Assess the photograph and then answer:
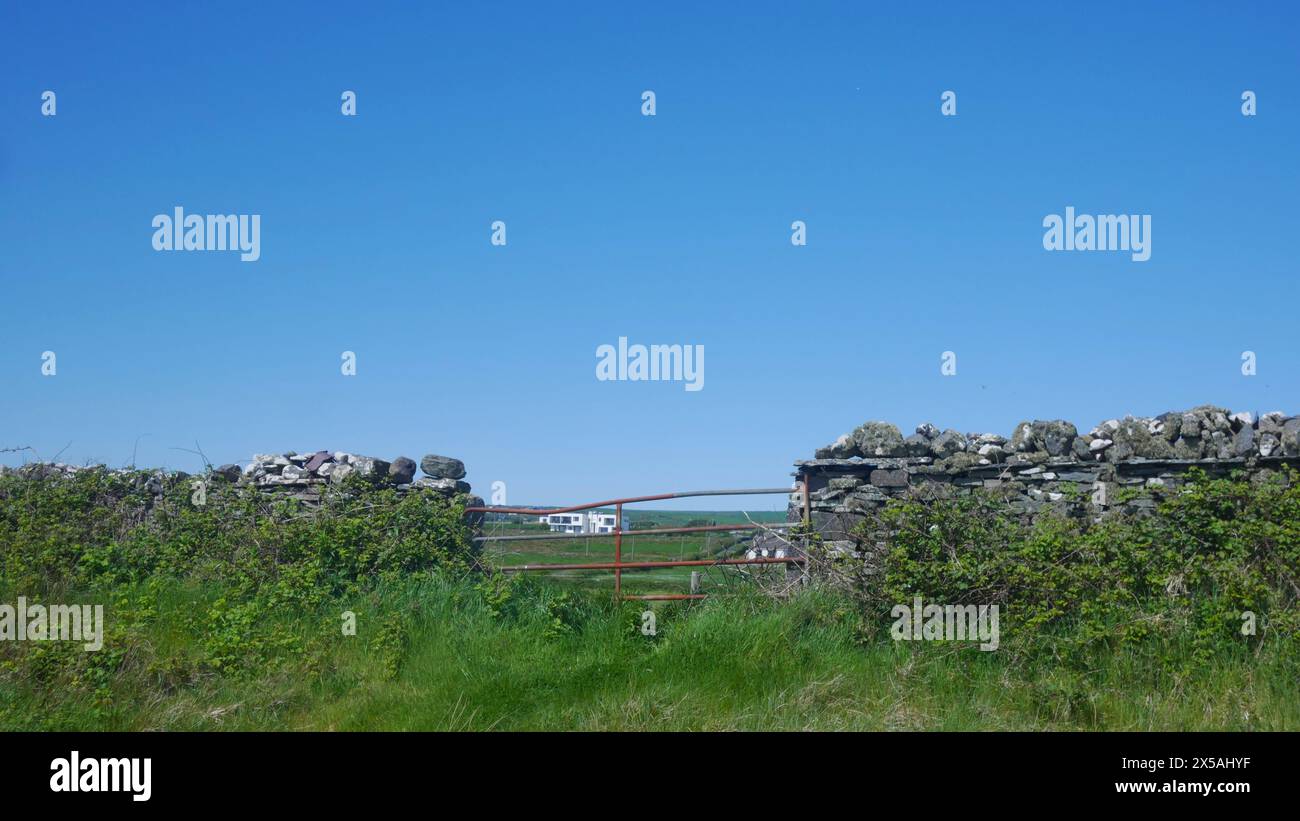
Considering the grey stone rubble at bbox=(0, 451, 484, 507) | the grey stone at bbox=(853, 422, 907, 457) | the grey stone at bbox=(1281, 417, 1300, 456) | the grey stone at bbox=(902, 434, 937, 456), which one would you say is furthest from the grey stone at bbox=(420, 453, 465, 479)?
the grey stone at bbox=(1281, 417, 1300, 456)

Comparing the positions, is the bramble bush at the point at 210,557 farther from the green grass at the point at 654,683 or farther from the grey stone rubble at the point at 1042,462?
the grey stone rubble at the point at 1042,462

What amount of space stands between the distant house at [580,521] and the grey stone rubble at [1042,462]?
215cm

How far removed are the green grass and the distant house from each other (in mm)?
1885

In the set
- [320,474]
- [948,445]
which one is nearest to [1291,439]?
[948,445]

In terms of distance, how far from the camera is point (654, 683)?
24.7ft

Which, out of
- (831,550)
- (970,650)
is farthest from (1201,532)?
(831,550)

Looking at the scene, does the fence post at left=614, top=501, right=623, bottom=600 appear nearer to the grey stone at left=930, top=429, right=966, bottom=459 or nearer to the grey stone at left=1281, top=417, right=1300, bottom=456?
the grey stone at left=930, top=429, right=966, bottom=459

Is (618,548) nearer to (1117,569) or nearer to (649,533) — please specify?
(649,533)

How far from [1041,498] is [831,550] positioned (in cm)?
238

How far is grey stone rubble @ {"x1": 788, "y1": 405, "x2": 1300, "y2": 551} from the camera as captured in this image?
31.1ft

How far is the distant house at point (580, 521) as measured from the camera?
10703mm

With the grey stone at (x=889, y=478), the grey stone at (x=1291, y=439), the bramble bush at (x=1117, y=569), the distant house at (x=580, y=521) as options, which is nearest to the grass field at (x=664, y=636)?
the bramble bush at (x=1117, y=569)
